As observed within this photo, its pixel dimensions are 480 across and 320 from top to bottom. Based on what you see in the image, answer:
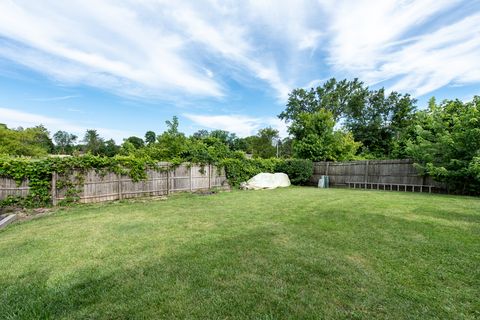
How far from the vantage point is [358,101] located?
93.2 ft

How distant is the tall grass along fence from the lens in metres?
10.8

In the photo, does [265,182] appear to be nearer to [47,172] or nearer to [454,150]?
[454,150]

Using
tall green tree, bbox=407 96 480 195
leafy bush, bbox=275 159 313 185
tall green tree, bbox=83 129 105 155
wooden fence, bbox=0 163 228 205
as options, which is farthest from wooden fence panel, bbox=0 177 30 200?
tall green tree, bbox=83 129 105 155

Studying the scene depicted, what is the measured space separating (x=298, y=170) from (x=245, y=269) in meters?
12.4

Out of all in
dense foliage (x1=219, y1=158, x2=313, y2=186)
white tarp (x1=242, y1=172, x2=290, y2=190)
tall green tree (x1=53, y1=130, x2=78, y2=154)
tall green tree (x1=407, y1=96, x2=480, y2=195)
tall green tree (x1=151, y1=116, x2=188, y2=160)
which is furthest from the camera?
tall green tree (x1=53, y1=130, x2=78, y2=154)

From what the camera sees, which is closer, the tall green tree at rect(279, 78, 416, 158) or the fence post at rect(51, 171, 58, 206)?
the fence post at rect(51, 171, 58, 206)

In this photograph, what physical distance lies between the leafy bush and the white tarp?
4.06ft

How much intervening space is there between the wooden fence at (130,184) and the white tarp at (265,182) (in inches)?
57.5

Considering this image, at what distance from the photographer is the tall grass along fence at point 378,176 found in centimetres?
1084

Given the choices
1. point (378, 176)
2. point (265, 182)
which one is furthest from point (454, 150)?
point (265, 182)

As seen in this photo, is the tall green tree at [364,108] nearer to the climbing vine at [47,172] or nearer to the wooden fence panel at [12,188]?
the climbing vine at [47,172]

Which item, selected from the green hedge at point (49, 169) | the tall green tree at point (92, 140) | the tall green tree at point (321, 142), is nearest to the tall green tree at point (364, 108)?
the tall green tree at point (321, 142)

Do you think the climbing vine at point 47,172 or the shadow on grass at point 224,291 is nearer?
the shadow on grass at point 224,291

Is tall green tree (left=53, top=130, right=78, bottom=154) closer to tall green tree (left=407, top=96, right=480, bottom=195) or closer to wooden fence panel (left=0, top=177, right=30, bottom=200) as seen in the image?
wooden fence panel (left=0, top=177, right=30, bottom=200)
